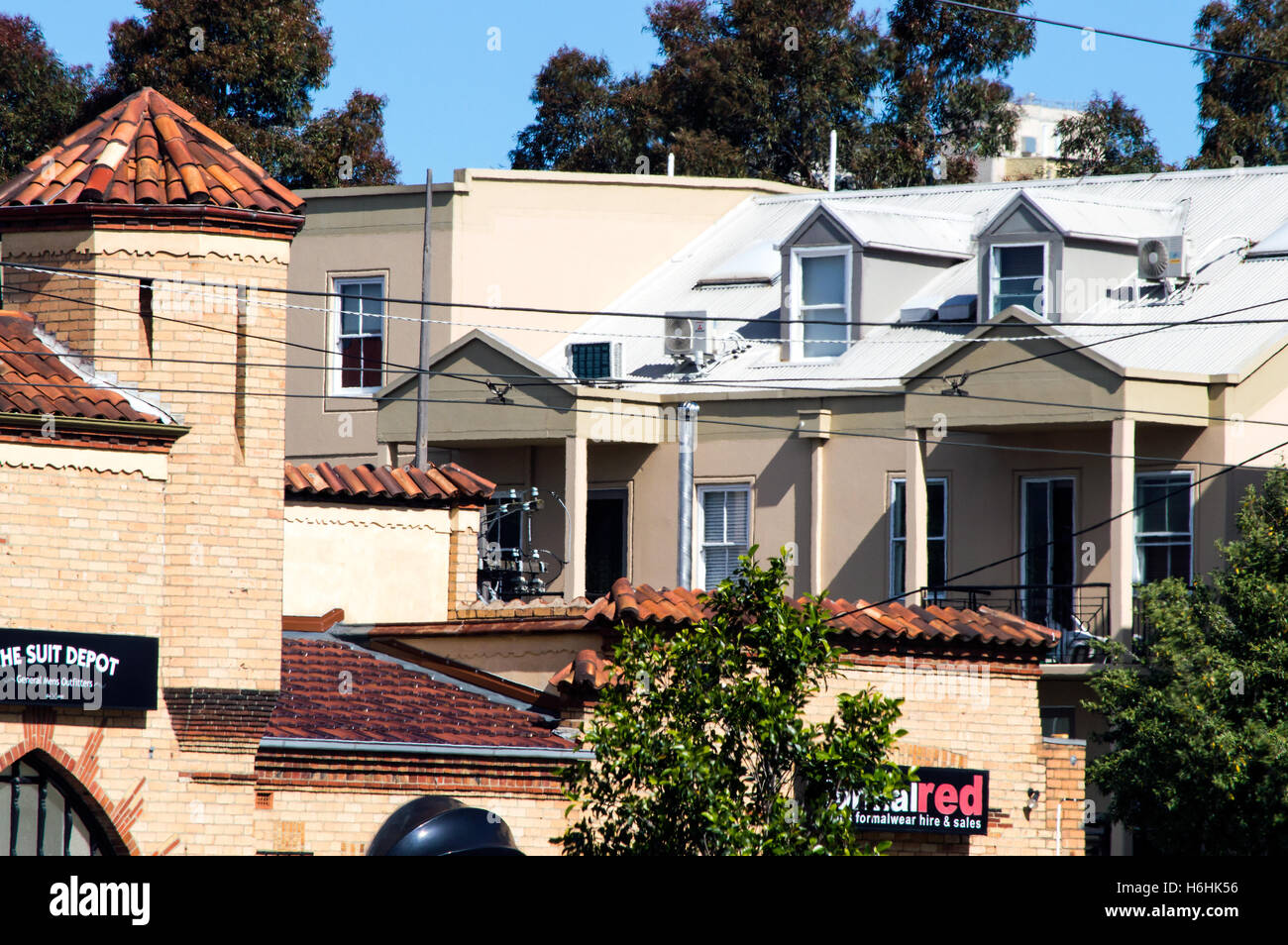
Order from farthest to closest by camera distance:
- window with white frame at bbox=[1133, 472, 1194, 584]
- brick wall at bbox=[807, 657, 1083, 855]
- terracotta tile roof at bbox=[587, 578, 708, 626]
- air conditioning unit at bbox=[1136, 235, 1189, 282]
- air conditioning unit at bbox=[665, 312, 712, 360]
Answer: air conditioning unit at bbox=[665, 312, 712, 360] → air conditioning unit at bbox=[1136, 235, 1189, 282] → window with white frame at bbox=[1133, 472, 1194, 584] → brick wall at bbox=[807, 657, 1083, 855] → terracotta tile roof at bbox=[587, 578, 708, 626]

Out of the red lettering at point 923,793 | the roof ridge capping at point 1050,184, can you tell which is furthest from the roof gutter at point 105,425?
the roof ridge capping at point 1050,184

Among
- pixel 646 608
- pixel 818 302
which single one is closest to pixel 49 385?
pixel 646 608

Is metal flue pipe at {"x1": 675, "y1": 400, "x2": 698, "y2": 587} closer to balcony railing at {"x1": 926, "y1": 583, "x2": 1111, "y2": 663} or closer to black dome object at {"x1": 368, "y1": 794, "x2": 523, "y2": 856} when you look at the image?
balcony railing at {"x1": 926, "y1": 583, "x2": 1111, "y2": 663}

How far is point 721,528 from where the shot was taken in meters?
32.1

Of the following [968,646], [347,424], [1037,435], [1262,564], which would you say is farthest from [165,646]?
[347,424]

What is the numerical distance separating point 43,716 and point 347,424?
20439 mm

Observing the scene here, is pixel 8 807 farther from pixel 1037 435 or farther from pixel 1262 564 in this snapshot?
pixel 1037 435

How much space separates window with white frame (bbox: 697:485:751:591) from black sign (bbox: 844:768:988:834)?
37.6 feet

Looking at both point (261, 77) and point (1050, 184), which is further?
point (261, 77)

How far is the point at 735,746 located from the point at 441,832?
374 centimetres

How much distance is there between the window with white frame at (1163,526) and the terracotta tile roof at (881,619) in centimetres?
672

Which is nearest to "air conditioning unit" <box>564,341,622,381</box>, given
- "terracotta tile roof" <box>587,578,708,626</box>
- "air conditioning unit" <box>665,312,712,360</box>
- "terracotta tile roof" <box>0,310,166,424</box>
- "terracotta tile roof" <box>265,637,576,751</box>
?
"air conditioning unit" <box>665,312,712,360</box>

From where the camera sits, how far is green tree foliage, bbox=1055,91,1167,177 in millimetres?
47875

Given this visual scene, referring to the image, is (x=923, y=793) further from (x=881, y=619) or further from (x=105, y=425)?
(x=105, y=425)
